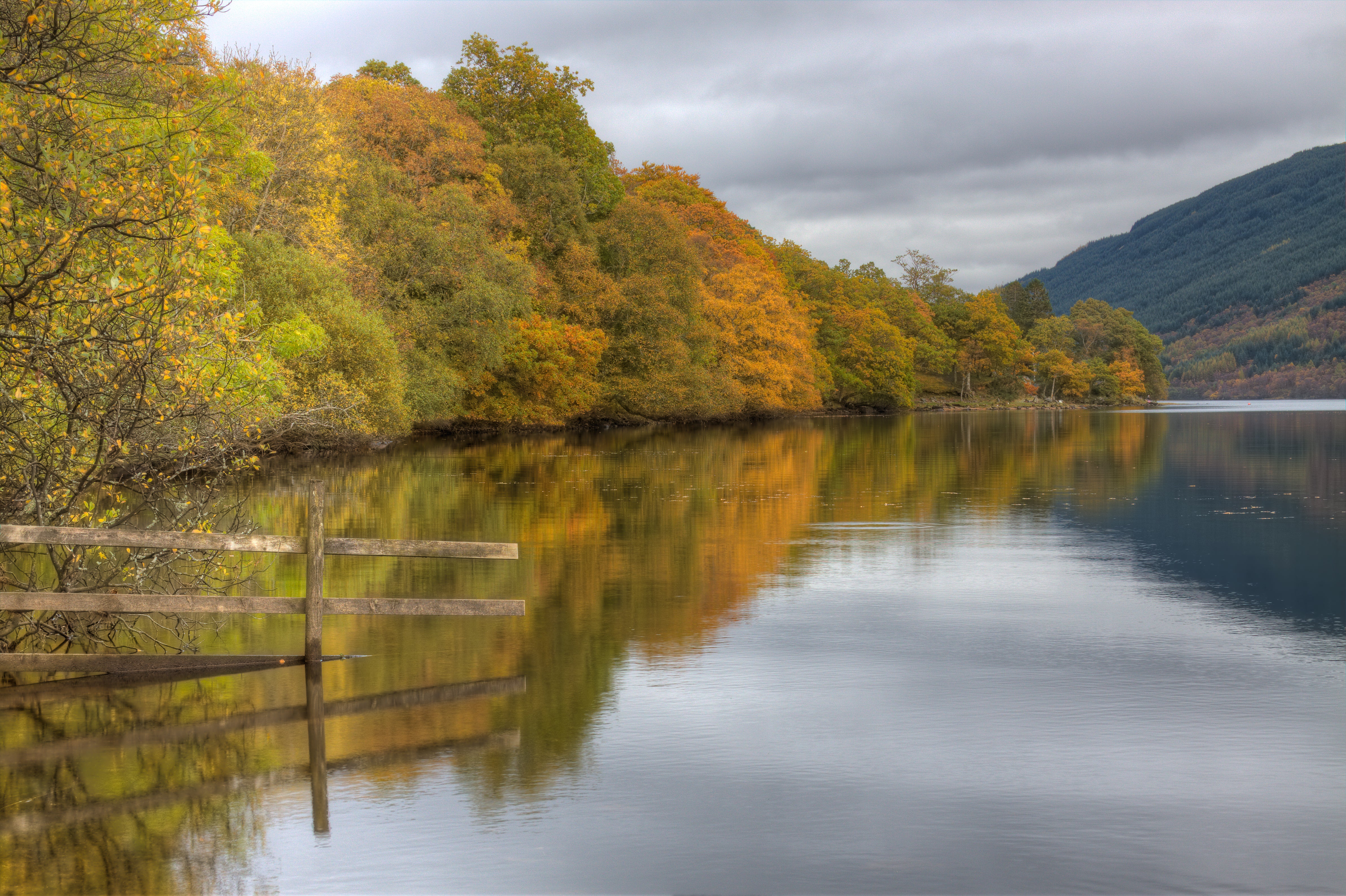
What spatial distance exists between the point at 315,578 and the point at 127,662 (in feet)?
6.68

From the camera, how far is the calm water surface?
7359 mm

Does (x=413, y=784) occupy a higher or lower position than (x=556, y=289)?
lower

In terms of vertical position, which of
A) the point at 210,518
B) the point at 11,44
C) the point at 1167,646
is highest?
the point at 11,44

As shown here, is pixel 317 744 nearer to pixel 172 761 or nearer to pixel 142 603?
pixel 172 761

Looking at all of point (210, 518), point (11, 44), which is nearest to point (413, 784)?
point (210, 518)

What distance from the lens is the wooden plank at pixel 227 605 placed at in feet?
36.2

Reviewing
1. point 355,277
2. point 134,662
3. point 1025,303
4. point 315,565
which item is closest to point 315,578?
point 315,565

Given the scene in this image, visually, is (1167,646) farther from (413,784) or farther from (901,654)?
(413,784)

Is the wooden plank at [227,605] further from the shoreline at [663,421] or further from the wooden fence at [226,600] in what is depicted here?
the shoreline at [663,421]

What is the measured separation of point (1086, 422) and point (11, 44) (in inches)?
3676

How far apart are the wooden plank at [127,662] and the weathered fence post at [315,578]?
33 cm

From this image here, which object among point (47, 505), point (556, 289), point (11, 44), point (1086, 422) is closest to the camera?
point (11, 44)

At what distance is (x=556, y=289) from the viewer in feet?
231

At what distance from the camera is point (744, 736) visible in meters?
9.95
